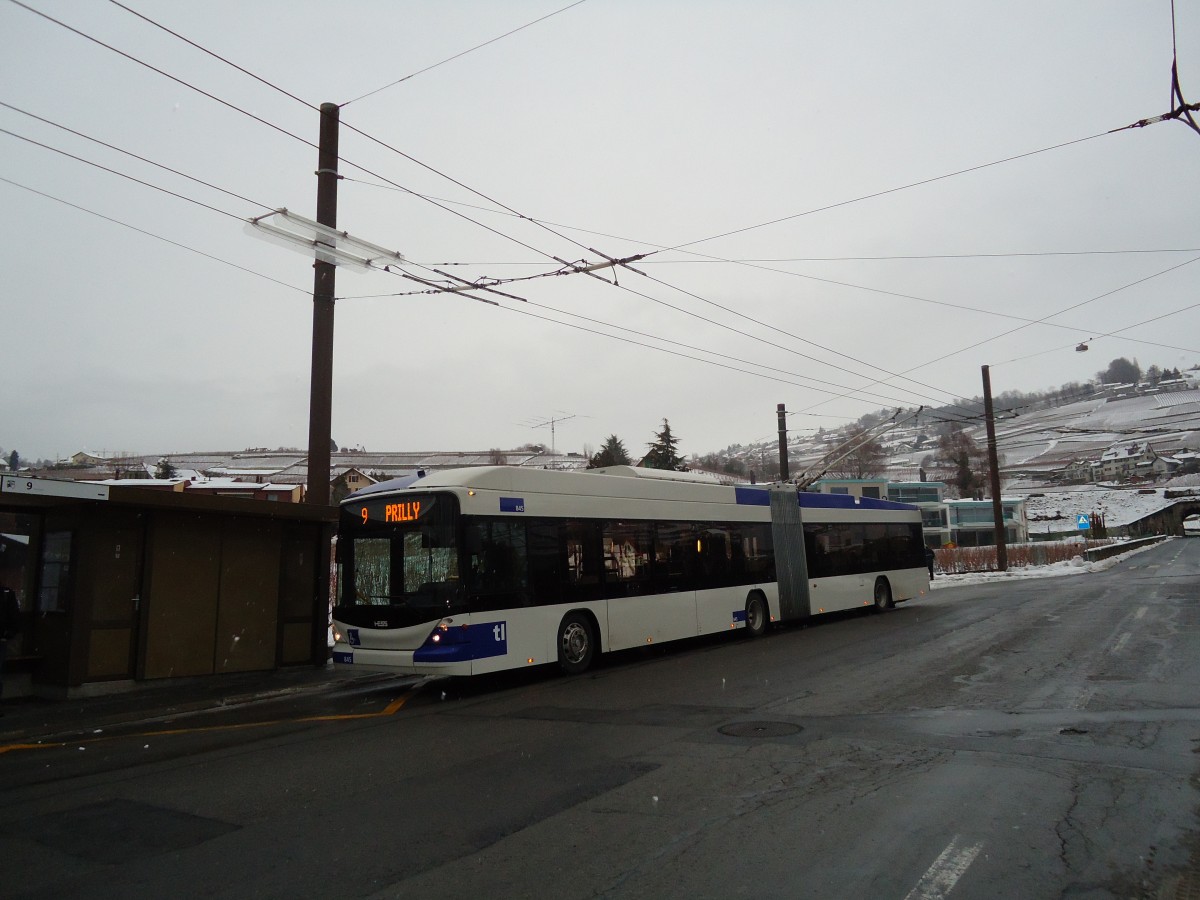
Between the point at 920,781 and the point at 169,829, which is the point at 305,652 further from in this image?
the point at 920,781

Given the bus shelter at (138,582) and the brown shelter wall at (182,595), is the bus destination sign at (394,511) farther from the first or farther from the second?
the brown shelter wall at (182,595)

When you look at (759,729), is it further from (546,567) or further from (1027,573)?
(1027,573)

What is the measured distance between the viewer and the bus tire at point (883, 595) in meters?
21.6

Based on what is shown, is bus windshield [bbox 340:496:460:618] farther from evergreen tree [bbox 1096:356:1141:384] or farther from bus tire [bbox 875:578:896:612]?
evergreen tree [bbox 1096:356:1141:384]

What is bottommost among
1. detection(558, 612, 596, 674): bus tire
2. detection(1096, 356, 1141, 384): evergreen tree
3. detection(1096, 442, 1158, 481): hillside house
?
detection(558, 612, 596, 674): bus tire

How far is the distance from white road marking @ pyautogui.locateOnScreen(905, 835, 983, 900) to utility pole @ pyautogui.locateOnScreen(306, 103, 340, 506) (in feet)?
37.8

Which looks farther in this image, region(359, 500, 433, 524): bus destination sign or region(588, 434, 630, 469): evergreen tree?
region(588, 434, 630, 469): evergreen tree

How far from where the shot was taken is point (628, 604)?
44.2 feet

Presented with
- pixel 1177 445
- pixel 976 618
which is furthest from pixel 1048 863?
pixel 1177 445

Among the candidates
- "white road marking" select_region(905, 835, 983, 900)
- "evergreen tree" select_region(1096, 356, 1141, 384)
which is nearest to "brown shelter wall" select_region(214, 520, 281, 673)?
"white road marking" select_region(905, 835, 983, 900)

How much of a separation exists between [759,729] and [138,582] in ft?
30.8

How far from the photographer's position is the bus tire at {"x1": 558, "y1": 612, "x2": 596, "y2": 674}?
1212 centimetres

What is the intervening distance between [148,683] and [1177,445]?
526 feet

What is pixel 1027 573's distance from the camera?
3800 centimetres
